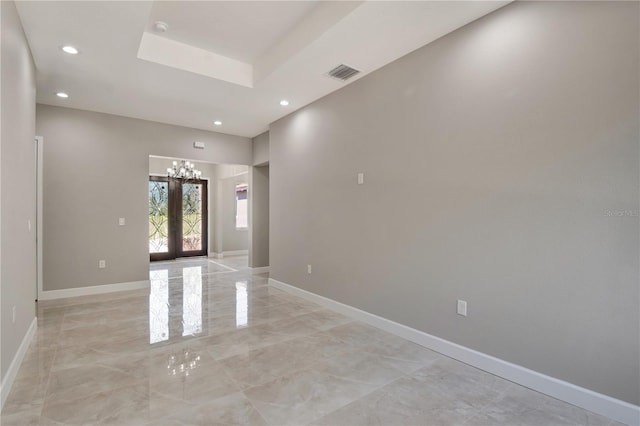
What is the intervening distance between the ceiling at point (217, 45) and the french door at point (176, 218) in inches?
153

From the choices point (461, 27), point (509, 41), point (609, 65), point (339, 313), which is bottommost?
point (339, 313)

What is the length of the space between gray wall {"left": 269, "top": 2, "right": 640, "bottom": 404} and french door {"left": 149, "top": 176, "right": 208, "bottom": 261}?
643 centimetres

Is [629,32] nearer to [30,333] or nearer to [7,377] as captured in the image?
[7,377]

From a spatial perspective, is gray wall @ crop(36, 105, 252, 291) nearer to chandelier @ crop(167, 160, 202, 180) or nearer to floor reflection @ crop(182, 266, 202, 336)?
floor reflection @ crop(182, 266, 202, 336)

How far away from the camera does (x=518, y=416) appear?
6.42ft

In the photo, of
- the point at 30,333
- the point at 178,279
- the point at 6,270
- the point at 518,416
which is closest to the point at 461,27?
the point at 518,416

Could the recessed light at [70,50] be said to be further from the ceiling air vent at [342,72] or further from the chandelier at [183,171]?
the chandelier at [183,171]

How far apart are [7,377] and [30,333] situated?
3.61ft

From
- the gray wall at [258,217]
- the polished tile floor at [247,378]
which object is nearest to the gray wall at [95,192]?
the polished tile floor at [247,378]

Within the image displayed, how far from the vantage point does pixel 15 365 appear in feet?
7.92

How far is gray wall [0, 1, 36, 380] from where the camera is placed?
7.10 feet

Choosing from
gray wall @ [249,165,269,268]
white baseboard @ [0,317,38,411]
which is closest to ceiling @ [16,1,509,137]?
gray wall @ [249,165,269,268]

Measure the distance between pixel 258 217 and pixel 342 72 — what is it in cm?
392

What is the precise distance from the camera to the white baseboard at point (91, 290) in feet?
15.5
